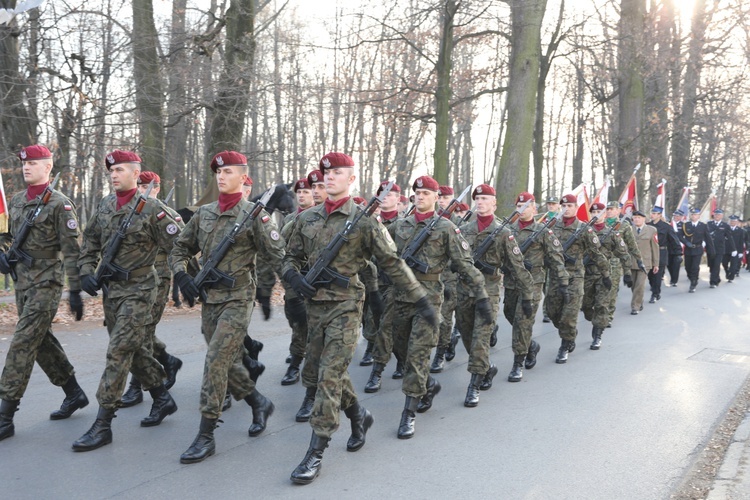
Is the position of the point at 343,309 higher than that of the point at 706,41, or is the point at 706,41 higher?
the point at 706,41

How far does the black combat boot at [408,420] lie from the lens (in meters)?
5.51

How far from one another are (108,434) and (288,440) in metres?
1.31

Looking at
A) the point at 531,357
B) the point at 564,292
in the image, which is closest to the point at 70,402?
the point at 531,357

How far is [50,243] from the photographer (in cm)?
549

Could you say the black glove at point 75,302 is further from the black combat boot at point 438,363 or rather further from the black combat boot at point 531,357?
the black combat boot at point 531,357

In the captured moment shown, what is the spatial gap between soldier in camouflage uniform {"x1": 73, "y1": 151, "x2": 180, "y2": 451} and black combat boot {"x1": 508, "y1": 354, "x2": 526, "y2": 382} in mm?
3706

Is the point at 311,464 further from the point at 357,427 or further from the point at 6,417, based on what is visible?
the point at 6,417

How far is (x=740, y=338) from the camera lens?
33.7ft

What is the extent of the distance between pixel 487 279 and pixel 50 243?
13.8 ft

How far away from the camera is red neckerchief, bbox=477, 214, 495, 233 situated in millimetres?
7426

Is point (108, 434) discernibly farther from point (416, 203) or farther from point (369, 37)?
point (369, 37)

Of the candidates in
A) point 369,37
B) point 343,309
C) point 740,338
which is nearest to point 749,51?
point 369,37

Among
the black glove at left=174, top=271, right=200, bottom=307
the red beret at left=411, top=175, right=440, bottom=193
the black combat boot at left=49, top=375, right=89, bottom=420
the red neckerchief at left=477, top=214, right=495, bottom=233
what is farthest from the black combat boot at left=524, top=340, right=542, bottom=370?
the black combat boot at left=49, top=375, right=89, bottom=420

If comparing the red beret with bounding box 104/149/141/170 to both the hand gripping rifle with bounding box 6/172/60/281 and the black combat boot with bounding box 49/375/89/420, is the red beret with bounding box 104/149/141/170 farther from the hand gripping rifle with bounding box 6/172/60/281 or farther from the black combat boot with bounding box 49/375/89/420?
the black combat boot with bounding box 49/375/89/420
